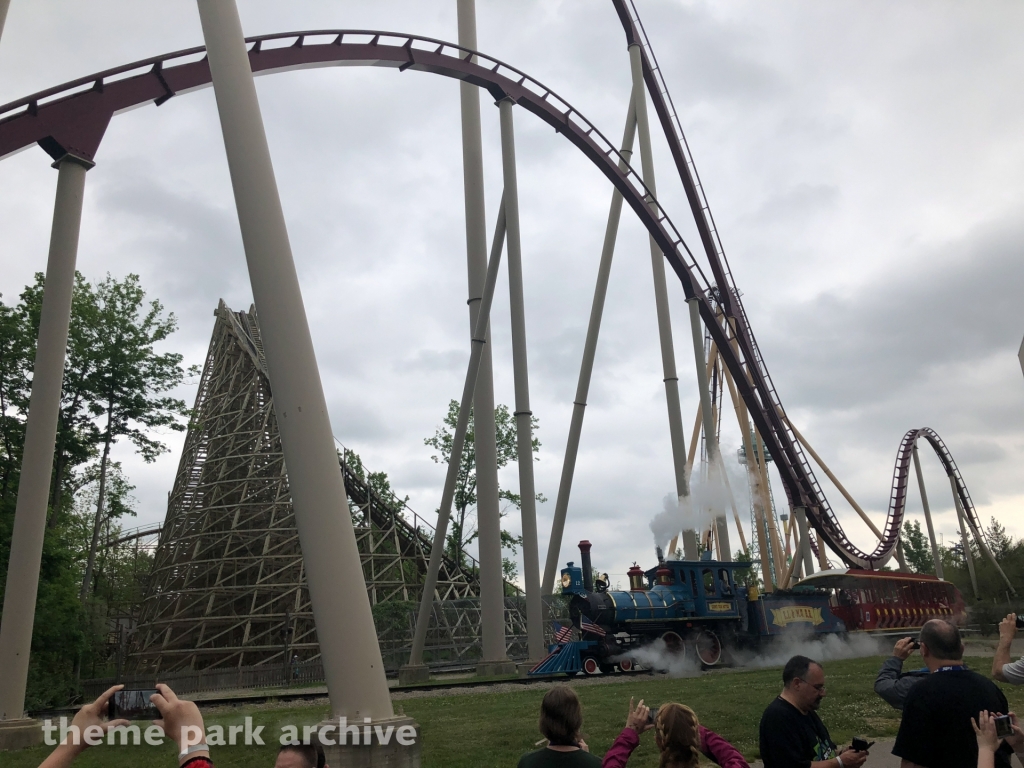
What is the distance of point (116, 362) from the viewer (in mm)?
20922

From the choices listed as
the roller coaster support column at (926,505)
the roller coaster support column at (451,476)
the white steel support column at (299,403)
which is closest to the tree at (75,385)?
the roller coaster support column at (451,476)

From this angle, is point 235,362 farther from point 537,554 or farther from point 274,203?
point 274,203

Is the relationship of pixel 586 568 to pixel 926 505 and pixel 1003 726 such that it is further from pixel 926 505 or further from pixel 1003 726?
pixel 926 505

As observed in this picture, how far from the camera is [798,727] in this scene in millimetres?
3207

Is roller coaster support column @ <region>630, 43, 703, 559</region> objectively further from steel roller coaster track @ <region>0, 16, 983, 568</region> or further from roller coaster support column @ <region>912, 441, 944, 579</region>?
roller coaster support column @ <region>912, 441, 944, 579</region>

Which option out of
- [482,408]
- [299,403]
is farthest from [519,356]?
[299,403]

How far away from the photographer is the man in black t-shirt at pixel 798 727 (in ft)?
10.3

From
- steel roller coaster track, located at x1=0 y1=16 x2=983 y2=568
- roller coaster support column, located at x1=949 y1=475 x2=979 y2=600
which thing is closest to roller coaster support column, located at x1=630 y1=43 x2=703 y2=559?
steel roller coaster track, located at x1=0 y1=16 x2=983 y2=568

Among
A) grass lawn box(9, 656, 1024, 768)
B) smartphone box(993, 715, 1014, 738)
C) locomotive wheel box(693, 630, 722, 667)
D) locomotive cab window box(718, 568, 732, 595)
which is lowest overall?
grass lawn box(9, 656, 1024, 768)

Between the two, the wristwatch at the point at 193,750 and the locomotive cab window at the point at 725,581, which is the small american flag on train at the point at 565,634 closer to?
the locomotive cab window at the point at 725,581

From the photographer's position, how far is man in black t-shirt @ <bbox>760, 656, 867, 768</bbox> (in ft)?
10.3

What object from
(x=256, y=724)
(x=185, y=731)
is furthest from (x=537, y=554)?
(x=185, y=731)

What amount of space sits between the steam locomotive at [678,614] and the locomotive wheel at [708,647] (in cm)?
2

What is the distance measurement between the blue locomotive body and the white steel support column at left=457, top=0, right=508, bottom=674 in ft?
5.61
